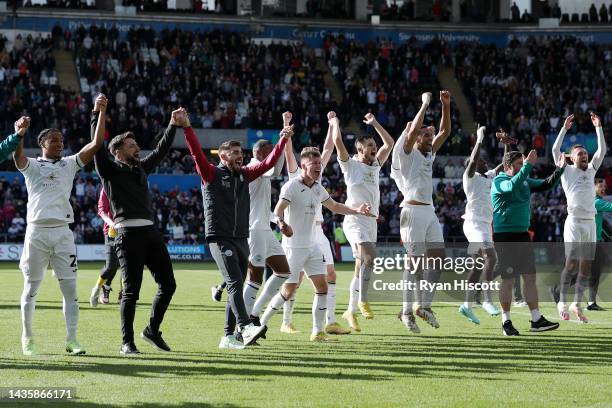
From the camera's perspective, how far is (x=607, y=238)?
19.8 m

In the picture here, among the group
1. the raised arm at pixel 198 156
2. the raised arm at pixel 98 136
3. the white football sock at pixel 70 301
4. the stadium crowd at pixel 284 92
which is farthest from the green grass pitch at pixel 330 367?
the stadium crowd at pixel 284 92

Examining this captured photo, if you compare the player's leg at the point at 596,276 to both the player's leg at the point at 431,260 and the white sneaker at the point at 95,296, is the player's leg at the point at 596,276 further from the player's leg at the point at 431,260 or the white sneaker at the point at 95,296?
the white sneaker at the point at 95,296

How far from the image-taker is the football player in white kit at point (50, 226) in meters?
11.6

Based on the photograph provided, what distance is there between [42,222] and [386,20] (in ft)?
143

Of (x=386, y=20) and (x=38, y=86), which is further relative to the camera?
(x=386, y=20)

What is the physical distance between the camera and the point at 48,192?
1159 cm

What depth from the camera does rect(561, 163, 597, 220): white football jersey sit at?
16578 mm

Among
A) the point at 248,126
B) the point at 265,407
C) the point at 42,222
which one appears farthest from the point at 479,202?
the point at 248,126

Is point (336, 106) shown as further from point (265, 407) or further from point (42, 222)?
point (265, 407)

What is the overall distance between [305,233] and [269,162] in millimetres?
1286

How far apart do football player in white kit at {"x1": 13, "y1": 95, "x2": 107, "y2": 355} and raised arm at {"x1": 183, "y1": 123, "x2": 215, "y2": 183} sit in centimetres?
96

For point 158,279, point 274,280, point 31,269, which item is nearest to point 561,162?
point 274,280

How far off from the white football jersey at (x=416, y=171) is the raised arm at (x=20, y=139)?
199 inches

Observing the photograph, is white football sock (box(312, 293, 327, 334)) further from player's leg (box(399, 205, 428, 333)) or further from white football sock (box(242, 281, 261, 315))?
player's leg (box(399, 205, 428, 333))
